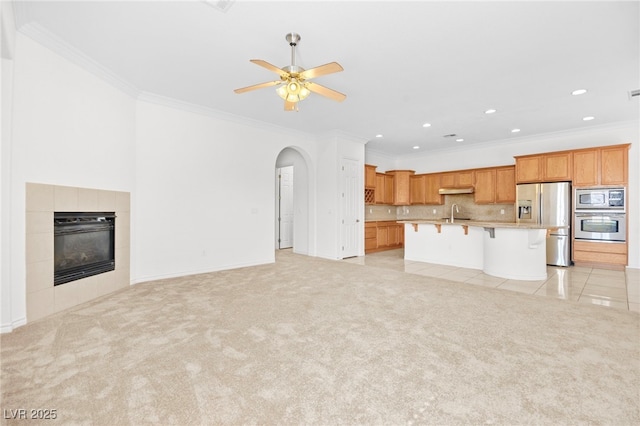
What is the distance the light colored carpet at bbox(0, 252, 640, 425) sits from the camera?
5.33 feet

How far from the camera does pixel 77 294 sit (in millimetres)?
3361

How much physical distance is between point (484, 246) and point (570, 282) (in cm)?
128

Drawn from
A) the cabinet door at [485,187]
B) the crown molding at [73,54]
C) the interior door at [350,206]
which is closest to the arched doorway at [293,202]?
the interior door at [350,206]

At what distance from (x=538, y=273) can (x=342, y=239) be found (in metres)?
3.70

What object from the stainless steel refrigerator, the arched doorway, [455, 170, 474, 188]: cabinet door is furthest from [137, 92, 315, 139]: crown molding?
the stainless steel refrigerator

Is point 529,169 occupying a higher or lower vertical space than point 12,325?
higher

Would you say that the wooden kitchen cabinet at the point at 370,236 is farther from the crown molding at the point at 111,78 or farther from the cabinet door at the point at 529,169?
the cabinet door at the point at 529,169

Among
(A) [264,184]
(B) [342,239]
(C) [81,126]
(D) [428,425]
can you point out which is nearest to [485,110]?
(B) [342,239]

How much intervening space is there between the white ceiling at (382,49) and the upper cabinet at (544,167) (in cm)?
109

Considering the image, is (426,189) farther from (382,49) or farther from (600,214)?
(382,49)

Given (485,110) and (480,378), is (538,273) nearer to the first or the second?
(485,110)

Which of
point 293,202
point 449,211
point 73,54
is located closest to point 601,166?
point 449,211

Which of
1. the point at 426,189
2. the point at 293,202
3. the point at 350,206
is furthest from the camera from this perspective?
the point at 426,189

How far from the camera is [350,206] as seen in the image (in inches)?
275
